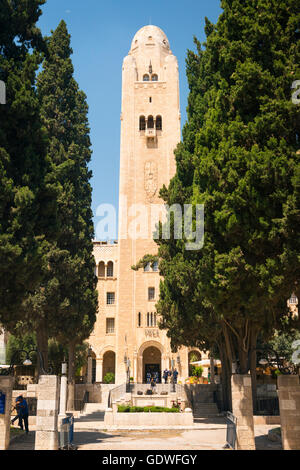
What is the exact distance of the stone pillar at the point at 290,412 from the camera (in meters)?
11.1

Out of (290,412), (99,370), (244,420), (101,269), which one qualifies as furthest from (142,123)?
(290,412)

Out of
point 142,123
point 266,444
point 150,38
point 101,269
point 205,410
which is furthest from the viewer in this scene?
point 150,38

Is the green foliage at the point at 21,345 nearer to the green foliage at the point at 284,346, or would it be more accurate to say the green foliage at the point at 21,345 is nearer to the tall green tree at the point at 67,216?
the tall green tree at the point at 67,216

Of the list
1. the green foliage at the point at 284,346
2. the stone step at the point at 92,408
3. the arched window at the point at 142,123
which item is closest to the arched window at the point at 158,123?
the arched window at the point at 142,123

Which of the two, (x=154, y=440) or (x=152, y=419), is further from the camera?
(x=152, y=419)

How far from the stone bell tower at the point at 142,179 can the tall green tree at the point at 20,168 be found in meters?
28.0

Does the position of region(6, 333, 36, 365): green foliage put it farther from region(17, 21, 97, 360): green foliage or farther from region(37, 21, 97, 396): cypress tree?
region(17, 21, 97, 360): green foliage

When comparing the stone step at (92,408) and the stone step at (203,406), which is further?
the stone step at (92,408)

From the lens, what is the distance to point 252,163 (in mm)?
11336

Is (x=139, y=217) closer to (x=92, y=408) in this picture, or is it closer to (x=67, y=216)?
(x=92, y=408)

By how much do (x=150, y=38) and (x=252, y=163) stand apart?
46.8 metres

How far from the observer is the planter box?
1958 cm
